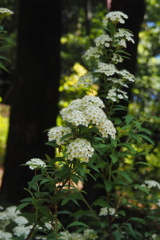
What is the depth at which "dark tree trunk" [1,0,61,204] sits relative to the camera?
205 inches

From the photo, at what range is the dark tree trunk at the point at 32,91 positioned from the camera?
5207 millimetres

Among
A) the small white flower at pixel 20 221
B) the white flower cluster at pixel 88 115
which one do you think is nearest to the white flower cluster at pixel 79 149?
the white flower cluster at pixel 88 115

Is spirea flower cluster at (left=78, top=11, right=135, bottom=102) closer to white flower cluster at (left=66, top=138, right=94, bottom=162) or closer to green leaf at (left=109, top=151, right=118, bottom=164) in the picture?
green leaf at (left=109, top=151, right=118, bottom=164)

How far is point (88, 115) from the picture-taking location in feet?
7.74

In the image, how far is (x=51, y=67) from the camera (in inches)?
218

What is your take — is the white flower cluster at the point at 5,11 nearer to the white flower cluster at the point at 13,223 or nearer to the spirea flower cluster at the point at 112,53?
the spirea flower cluster at the point at 112,53

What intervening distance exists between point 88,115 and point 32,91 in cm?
311

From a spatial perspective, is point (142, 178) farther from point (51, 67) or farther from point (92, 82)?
point (92, 82)

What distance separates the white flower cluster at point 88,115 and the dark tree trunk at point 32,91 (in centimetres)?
278

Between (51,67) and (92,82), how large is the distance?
2.43 metres

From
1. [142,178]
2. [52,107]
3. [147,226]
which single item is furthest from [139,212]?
[52,107]

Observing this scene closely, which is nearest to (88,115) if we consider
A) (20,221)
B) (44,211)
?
(44,211)

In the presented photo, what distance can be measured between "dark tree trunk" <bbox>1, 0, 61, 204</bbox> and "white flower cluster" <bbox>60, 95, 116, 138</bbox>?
110 inches

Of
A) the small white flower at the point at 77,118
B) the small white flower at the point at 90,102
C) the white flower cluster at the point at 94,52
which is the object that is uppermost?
the white flower cluster at the point at 94,52
